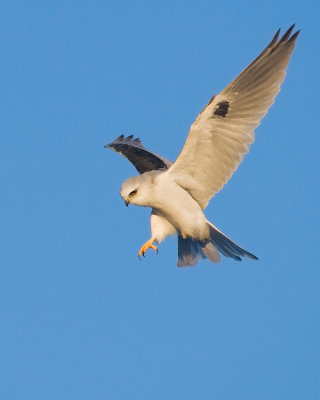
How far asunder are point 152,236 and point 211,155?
1324 millimetres

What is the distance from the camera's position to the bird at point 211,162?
7.84 meters

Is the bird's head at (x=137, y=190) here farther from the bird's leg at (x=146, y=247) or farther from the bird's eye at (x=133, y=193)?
the bird's leg at (x=146, y=247)

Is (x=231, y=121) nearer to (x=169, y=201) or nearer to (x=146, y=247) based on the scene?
(x=169, y=201)

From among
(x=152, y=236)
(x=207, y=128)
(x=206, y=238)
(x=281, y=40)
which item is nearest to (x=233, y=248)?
(x=206, y=238)

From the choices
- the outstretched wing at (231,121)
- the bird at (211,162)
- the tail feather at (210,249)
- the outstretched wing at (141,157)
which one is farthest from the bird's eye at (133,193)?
the outstretched wing at (141,157)

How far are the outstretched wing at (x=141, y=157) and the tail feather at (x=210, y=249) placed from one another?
86 centimetres

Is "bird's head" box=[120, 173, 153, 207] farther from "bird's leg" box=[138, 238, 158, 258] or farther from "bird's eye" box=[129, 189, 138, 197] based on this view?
"bird's leg" box=[138, 238, 158, 258]

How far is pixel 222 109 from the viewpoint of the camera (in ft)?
26.1

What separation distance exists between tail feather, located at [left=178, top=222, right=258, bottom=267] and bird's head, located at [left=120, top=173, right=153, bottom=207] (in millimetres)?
874

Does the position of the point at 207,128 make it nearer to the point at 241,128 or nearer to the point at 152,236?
the point at 241,128

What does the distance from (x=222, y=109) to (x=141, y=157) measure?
2.03 metres

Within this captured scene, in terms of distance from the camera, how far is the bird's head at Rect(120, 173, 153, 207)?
26.8ft

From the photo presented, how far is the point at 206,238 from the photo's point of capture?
354 inches

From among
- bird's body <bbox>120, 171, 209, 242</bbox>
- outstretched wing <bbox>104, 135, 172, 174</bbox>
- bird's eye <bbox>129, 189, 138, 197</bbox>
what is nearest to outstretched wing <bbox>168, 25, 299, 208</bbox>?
bird's body <bbox>120, 171, 209, 242</bbox>
